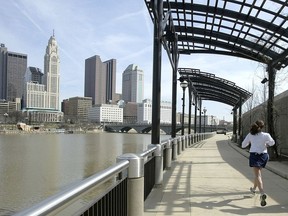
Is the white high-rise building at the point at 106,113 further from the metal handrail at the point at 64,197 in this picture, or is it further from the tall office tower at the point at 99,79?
the metal handrail at the point at 64,197

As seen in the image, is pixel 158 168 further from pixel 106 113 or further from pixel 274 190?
pixel 106 113

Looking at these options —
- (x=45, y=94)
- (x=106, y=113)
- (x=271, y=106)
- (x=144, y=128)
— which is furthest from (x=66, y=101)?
(x=271, y=106)

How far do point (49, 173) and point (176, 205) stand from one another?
68.1ft

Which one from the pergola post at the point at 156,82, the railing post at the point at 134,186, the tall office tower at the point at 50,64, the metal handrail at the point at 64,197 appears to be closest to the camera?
the metal handrail at the point at 64,197

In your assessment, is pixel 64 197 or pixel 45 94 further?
pixel 45 94

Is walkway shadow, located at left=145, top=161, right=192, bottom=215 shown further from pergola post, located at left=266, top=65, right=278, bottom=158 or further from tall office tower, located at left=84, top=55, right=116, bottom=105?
tall office tower, located at left=84, top=55, right=116, bottom=105

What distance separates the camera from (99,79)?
Answer: 190 meters

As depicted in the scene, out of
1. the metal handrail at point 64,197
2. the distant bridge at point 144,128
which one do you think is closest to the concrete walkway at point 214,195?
the metal handrail at point 64,197

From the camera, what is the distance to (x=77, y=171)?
26719 millimetres

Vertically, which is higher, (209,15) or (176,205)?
(209,15)

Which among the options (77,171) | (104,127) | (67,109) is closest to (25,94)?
(67,109)

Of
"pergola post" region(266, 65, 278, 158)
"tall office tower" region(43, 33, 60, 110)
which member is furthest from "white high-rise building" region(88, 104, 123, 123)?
"pergola post" region(266, 65, 278, 158)

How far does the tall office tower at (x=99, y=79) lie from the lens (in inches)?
7288

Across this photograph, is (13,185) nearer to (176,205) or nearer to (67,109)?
(176,205)
